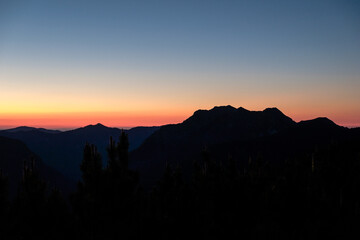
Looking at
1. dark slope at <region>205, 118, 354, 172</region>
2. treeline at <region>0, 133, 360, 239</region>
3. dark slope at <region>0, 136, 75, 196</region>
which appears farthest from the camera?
dark slope at <region>0, 136, 75, 196</region>

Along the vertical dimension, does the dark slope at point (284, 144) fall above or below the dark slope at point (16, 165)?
above

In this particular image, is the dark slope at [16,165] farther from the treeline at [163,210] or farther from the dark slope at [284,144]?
the treeline at [163,210]

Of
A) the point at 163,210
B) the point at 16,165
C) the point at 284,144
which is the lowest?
the point at 16,165

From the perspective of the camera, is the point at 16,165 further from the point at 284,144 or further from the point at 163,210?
Result: the point at 163,210

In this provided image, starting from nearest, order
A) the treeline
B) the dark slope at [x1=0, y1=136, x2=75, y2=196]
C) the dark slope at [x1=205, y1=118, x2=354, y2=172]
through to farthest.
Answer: the treeline, the dark slope at [x1=205, y1=118, x2=354, y2=172], the dark slope at [x1=0, y1=136, x2=75, y2=196]

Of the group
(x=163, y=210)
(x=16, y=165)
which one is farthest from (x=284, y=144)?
(x=16, y=165)

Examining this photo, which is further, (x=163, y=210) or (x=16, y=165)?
(x=16, y=165)

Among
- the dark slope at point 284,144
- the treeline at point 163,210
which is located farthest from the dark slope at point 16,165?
the treeline at point 163,210

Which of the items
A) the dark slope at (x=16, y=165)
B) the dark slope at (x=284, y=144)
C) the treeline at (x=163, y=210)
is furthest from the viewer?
the dark slope at (x=16, y=165)

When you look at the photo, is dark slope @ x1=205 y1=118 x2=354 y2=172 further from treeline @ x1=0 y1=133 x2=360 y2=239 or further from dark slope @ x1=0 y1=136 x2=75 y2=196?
treeline @ x1=0 y1=133 x2=360 y2=239

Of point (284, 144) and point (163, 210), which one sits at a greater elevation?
point (284, 144)

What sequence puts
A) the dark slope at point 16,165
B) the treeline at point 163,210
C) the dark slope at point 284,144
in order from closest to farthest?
the treeline at point 163,210, the dark slope at point 284,144, the dark slope at point 16,165

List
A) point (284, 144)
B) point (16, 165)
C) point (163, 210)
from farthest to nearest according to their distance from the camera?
point (16, 165), point (284, 144), point (163, 210)

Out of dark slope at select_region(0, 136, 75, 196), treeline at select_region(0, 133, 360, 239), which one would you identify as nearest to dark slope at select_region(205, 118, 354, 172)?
dark slope at select_region(0, 136, 75, 196)
